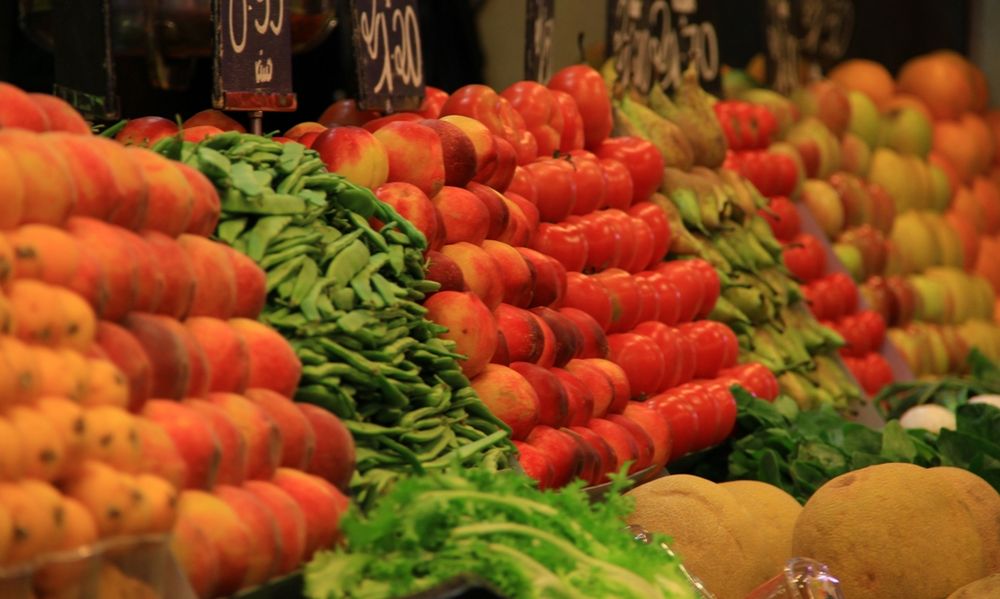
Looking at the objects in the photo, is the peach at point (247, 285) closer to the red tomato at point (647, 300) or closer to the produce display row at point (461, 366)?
the produce display row at point (461, 366)

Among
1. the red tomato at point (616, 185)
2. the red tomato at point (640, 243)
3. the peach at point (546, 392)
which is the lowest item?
the peach at point (546, 392)

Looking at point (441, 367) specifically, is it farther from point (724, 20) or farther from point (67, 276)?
point (724, 20)

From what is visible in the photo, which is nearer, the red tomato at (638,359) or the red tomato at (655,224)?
the red tomato at (638,359)

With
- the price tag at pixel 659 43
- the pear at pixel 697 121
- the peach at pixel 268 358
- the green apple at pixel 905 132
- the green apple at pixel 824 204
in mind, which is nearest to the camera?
the peach at pixel 268 358

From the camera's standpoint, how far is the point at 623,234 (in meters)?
3.82

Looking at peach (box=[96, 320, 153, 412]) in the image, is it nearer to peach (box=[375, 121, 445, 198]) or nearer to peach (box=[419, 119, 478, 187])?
peach (box=[375, 121, 445, 198])

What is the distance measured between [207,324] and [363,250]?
529 mm

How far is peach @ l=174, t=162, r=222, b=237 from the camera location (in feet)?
6.90

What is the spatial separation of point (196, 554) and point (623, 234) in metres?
2.23

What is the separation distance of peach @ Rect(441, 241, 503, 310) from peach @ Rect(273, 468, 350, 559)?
0.89 m

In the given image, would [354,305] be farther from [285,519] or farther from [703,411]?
[703,411]

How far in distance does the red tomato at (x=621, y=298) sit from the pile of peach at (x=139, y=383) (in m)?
1.66

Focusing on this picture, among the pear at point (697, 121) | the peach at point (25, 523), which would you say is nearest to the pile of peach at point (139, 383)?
the peach at point (25, 523)

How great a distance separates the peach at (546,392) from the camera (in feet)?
9.91
